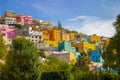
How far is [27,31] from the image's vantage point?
451 feet

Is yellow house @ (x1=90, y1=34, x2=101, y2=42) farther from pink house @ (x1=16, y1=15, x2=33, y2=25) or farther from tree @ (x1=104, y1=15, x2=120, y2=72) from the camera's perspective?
tree @ (x1=104, y1=15, x2=120, y2=72)

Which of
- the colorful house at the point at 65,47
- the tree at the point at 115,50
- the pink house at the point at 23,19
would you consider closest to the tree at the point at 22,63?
the tree at the point at 115,50

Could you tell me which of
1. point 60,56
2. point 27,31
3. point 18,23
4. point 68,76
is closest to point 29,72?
point 68,76

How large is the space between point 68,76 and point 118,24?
8.39 metres

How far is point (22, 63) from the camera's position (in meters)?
38.2

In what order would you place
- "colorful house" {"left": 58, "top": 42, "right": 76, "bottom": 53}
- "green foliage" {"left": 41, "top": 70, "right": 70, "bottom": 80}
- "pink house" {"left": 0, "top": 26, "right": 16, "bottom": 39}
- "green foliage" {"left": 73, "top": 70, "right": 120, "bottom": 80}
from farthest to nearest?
"pink house" {"left": 0, "top": 26, "right": 16, "bottom": 39}
"colorful house" {"left": 58, "top": 42, "right": 76, "bottom": 53}
"green foliage" {"left": 73, "top": 70, "right": 120, "bottom": 80}
"green foliage" {"left": 41, "top": 70, "right": 70, "bottom": 80}

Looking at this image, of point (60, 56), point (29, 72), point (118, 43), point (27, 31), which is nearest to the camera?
point (29, 72)

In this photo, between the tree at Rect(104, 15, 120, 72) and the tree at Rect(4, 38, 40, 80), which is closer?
the tree at Rect(4, 38, 40, 80)

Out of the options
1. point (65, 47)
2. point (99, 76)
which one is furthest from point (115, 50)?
point (65, 47)

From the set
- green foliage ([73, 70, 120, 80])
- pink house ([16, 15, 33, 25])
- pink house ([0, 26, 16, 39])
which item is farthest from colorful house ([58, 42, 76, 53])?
green foliage ([73, 70, 120, 80])

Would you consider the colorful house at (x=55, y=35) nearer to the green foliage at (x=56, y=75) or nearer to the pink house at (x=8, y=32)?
the pink house at (x=8, y=32)

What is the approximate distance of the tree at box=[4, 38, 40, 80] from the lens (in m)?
37.9

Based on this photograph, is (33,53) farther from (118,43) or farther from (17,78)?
(118,43)

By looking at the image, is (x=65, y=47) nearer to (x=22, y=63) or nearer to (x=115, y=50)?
(x=115, y=50)
